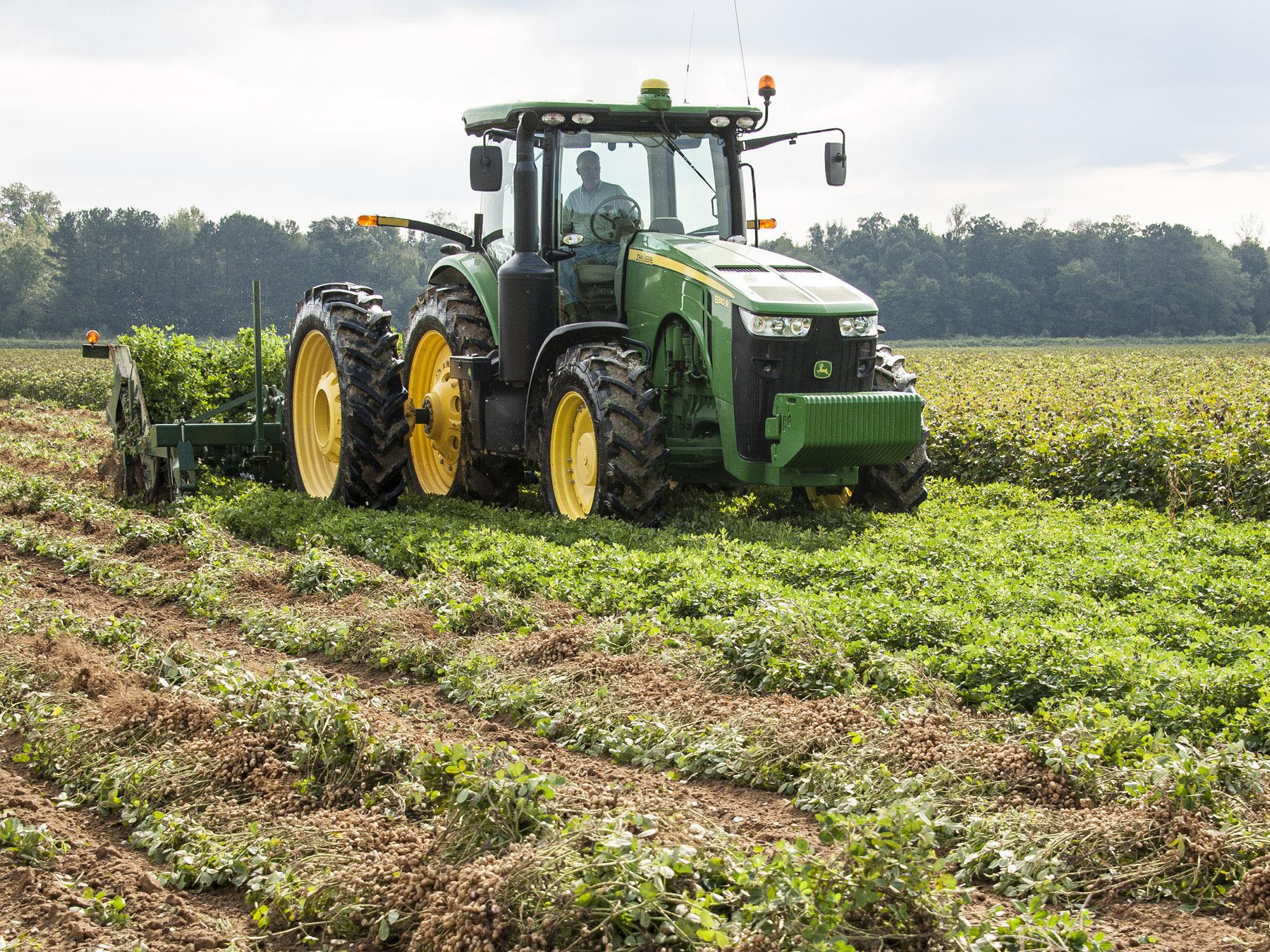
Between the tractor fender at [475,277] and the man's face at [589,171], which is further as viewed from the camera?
the tractor fender at [475,277]

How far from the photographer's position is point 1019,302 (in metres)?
72.5

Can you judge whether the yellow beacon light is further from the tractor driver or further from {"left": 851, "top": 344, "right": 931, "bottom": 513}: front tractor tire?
{"left": 851, "top": 344, "right": 931, "bottom": 513}: front tractor tire

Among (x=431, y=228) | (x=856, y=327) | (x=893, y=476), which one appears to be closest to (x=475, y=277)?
(x=431, y=228)

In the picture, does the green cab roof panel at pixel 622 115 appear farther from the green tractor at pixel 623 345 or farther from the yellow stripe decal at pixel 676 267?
the yellow stripe decal at pixel 676 267

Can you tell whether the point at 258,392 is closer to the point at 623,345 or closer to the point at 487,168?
the point at 487,168

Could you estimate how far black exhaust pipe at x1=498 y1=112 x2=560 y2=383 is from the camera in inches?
362

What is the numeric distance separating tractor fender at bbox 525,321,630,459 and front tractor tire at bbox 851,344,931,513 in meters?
1.80

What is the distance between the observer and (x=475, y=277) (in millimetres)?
10320

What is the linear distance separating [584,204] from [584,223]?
0.45 feet

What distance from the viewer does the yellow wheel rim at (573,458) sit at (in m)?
8.98

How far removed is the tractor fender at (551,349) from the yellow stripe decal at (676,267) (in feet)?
1.66

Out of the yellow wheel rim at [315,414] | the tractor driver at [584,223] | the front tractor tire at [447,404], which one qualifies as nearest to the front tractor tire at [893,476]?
the tractor driver at [584,223]

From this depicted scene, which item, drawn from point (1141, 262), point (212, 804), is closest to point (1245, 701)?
point (212, 804)

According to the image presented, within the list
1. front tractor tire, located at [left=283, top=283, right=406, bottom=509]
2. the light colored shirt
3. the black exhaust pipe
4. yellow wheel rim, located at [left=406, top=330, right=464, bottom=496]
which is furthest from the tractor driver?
front tractor tire, located at [left=283, top=283, right=406, bottom=509]
